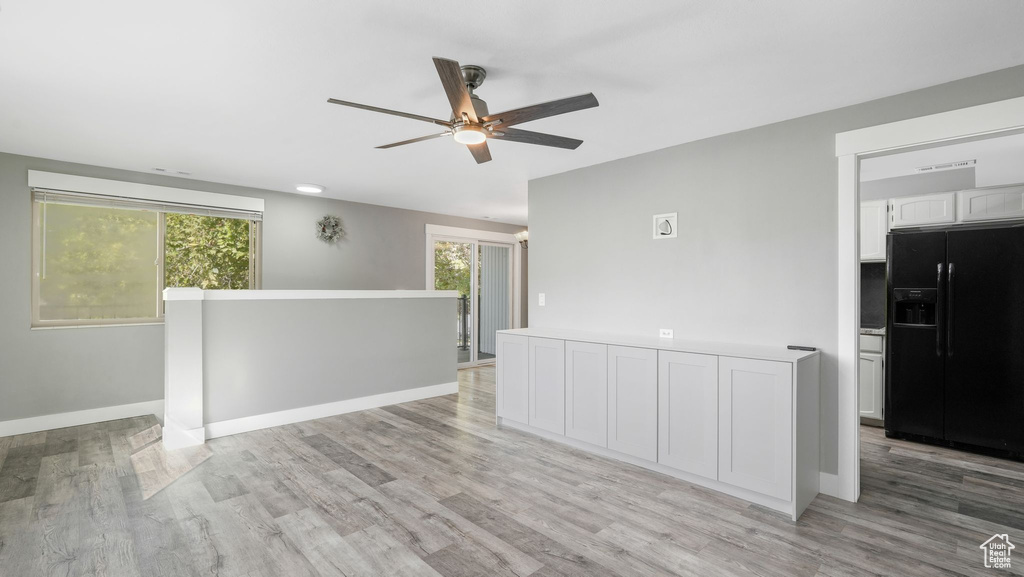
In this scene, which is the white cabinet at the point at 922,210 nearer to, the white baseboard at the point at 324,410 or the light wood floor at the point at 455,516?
the light wood floor at the point at 455,516

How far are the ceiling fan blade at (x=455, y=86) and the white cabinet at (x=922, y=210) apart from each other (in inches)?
153

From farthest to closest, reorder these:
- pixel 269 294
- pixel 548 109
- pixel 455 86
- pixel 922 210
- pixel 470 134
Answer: pixel 269 294 → pixel 922 210 → pixel 470 134 → pixel 548 109 → pixel 455 86

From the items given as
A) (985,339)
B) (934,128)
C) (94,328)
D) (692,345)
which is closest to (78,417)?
(94,328)

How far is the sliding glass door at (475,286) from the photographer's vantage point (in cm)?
698

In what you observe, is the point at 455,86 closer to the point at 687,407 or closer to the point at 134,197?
the point at 687,407

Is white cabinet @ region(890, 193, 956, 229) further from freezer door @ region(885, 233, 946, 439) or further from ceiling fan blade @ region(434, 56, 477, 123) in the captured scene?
ceiling fan blade @ region(434, 56, 477, 123)

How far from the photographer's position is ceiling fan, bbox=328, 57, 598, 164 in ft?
6.74

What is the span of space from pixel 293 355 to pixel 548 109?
11.2 feet

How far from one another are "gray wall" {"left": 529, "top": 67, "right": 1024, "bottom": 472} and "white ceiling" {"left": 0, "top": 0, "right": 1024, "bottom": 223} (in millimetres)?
148

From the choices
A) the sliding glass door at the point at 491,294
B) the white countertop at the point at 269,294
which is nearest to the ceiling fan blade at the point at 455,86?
the white countertop at the point at 269,294

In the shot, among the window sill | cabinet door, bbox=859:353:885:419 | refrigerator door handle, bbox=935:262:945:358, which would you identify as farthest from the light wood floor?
the window sill

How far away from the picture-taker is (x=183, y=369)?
373 centimetres

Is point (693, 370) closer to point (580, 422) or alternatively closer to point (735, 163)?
point (580, 422)

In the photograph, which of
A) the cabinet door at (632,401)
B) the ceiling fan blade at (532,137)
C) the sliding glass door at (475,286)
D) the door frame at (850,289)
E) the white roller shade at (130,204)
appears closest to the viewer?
the ceiling fan blade at (532,137)
